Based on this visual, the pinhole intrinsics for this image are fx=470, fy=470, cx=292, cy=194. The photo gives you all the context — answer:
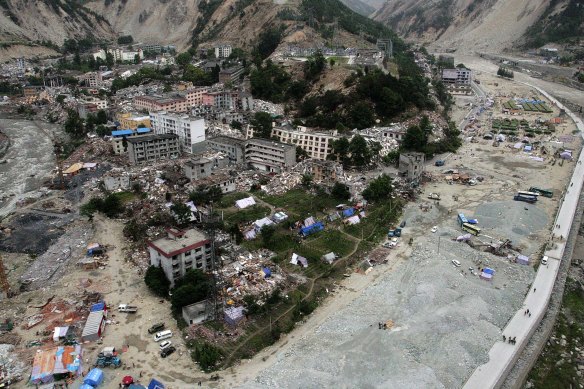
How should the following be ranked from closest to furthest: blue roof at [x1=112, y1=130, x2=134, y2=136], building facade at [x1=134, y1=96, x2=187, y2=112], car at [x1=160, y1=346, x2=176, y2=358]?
car at [x1=160, y1=346, x2=176, y2=358], blue roof at [x1=112, y1=130, x2=134, y2=136], building facade at [x1=134, y1=96, x2=187, y2=112]

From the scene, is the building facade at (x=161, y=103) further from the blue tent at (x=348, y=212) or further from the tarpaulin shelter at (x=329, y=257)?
the tarpaulin shelter at (x=329, y=257)

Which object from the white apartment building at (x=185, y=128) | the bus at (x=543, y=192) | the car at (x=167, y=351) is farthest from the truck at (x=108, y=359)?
the bus at (x=543, y=192)

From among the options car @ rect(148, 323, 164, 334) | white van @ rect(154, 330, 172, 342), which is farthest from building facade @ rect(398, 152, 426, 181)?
white van @ rect(154, 330, 172, 342)

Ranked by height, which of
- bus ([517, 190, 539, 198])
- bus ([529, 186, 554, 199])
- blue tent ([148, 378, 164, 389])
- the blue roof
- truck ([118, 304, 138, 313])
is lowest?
truck ([118, 304, 138, 313])

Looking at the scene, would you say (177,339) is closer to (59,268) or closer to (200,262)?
(200,262)

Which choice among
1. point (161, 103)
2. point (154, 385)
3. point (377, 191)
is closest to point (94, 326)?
point (154, 385)

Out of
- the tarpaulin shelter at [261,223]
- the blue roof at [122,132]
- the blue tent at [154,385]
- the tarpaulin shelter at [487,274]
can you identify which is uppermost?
the blue roof at [122,132]

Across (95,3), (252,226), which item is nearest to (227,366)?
(252,226)

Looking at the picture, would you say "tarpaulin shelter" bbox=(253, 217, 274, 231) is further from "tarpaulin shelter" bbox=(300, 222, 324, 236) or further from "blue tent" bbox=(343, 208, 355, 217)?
"blue tent" bbox=(343, 208, 355, 217)
